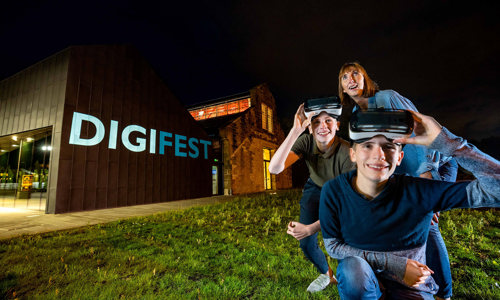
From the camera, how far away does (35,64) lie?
8.69 metres

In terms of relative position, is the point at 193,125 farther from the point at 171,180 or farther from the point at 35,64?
the point at 35,64

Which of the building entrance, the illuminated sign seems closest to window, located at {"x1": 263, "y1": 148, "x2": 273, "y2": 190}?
the illuminated sign

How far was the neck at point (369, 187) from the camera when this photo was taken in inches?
51.7

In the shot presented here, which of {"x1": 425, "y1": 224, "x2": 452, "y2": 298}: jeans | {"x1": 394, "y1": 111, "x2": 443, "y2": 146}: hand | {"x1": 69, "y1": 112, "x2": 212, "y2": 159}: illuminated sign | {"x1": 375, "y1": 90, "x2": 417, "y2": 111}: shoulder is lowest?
{"x1": 425, "y1": 224, "x2": 452, "y2": 298}: jeans

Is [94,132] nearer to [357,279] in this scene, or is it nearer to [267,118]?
[357,279]

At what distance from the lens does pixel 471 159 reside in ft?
3.32

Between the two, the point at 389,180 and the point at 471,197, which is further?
the point at 389,180

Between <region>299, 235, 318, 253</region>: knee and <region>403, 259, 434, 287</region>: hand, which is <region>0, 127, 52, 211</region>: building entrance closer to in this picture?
<region>299, 235, 318, 253</region>: knee

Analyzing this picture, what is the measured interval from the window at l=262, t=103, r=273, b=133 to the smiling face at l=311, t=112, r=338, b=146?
50.5 ft

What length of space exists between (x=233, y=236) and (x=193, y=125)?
30.1 feet

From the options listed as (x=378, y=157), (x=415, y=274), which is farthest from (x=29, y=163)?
(x=415, y=274)

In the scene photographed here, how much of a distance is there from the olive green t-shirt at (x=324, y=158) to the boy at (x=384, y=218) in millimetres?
387

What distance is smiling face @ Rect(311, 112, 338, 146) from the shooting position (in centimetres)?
161

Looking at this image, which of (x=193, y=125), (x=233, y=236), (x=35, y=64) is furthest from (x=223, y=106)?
(x=233, y=236)
